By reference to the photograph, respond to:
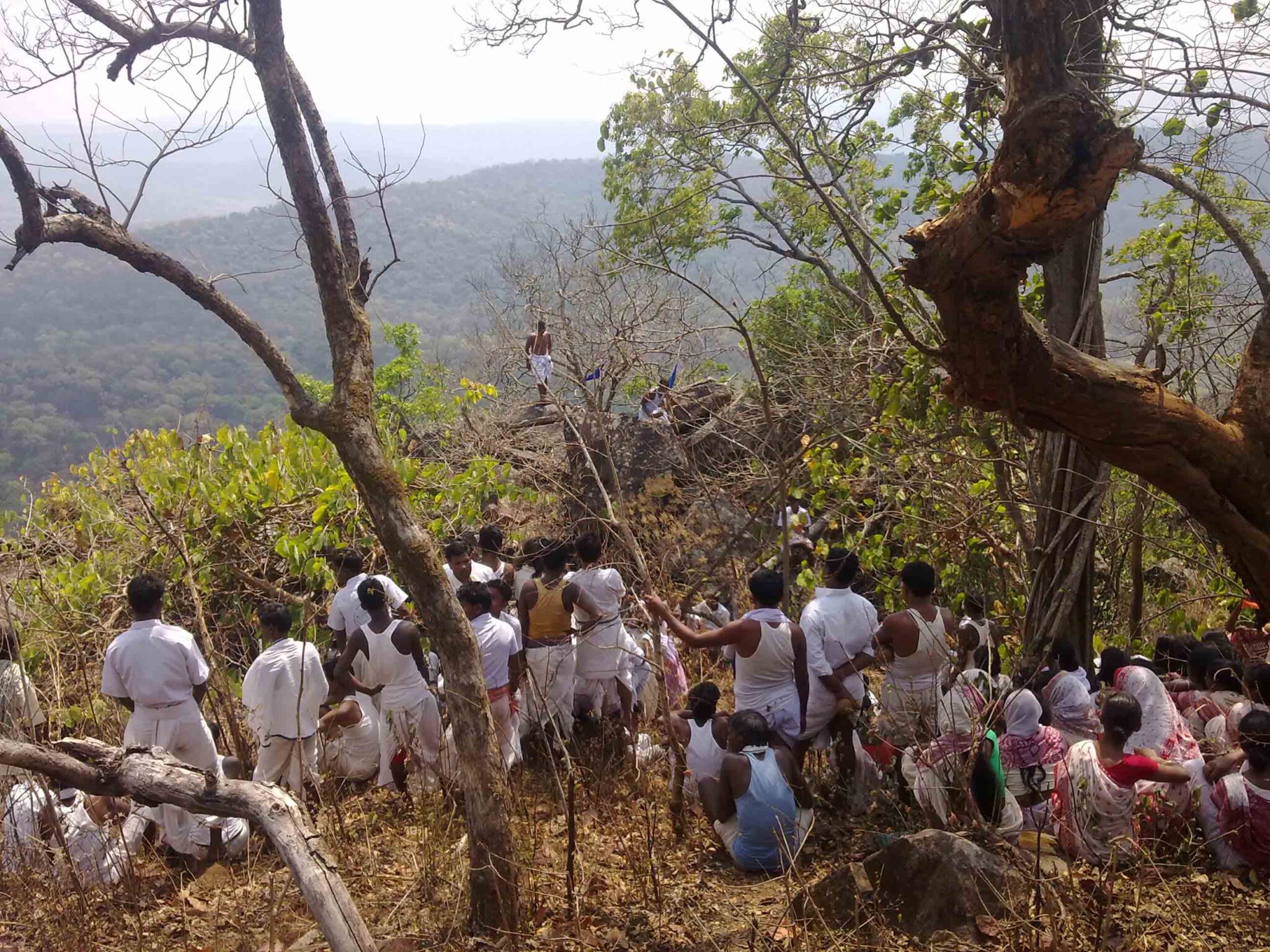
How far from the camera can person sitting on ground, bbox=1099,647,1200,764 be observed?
15.8ft

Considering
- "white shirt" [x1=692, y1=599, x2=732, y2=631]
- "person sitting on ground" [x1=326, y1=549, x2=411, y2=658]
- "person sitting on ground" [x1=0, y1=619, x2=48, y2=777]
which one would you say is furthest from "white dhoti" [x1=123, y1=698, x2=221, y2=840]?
"white shirt" [x1=692, y1=599, x2=732, y2=631]

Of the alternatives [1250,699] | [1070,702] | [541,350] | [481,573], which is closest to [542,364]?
[541,350]

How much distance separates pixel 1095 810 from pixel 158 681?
4.50 metres

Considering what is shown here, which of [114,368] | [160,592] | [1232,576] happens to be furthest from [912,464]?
[114,368]

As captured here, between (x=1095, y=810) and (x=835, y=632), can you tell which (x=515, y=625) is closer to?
(x=835, y=632)

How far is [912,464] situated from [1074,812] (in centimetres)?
401

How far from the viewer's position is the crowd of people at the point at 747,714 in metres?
4.45

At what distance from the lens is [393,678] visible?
5863 mm

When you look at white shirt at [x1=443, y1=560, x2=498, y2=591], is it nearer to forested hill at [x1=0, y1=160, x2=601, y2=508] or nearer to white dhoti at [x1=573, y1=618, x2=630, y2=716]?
white dhoti at [x1=573, y1=618, x2=630, y2=716]

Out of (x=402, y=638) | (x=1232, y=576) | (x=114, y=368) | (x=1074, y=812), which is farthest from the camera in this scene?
(x=114, y=368)

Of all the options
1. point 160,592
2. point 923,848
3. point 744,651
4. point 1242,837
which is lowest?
point 1242,837

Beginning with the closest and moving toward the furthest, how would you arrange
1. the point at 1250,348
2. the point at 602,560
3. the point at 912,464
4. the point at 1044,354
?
the point at 1044,354 < the point at 1250,348 < the point at 602,560 < the point at 912,464

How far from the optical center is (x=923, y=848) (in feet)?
13.3

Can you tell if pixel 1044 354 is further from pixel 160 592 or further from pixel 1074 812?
pixel 160 592
